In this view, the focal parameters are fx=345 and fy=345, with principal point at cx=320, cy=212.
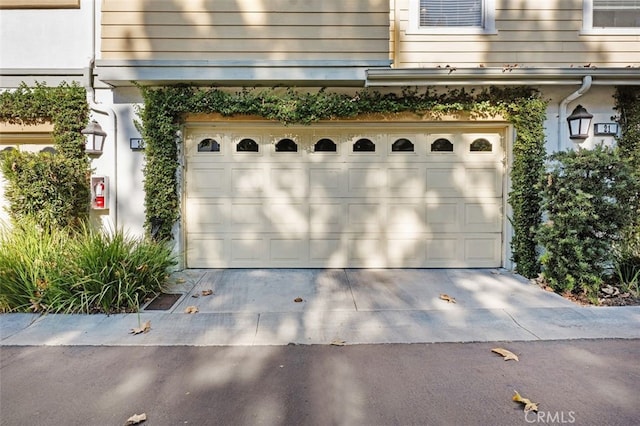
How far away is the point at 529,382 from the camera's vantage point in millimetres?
2428

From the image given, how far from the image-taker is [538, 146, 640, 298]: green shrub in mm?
3949

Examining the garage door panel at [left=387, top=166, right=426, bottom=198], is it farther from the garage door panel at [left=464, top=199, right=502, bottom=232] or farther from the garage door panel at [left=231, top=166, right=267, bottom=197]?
the garage door panel at [left=231, top=166, right=267, bottom=197]

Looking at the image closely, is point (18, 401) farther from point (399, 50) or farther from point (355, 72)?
point (399, 50)

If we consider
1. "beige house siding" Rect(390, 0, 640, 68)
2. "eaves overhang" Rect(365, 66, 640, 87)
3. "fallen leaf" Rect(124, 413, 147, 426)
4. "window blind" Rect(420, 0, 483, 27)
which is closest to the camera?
"fallen leaf" Rect(124, 413, 147, 426)

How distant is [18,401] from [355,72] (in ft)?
15.9

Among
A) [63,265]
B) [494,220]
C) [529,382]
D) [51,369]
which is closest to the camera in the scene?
[529,382]

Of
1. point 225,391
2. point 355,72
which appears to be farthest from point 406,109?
point 225,391

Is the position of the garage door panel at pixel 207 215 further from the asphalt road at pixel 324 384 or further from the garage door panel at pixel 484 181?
the garage door panel at pixel 484 181

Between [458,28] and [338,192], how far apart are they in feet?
9.99

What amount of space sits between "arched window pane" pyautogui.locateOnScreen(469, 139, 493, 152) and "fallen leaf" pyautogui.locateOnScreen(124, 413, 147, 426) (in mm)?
5200

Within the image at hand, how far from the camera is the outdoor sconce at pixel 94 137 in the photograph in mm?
4926

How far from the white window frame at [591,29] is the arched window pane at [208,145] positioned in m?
5.72

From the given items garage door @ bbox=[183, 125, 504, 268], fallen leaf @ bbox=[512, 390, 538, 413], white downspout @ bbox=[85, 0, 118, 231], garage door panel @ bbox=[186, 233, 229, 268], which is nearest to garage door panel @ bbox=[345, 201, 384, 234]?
garage door @ bbox=[183, 125, 504, 268]

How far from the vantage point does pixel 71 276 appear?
3.74 meters
